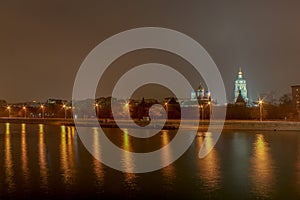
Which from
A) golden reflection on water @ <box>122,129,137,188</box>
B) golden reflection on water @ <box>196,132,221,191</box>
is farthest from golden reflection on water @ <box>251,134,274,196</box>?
golden reflection on water @ <box>122,129,137,188</box>

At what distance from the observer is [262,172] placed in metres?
9.23

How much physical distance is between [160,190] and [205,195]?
844 mm

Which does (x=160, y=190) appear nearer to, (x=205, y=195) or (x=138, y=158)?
(x=205, y=195)

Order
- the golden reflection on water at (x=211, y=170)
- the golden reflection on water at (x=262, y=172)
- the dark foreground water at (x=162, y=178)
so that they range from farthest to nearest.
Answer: the golden reflection on water at (x=211, y=170)
the golden reflection on water at (x=262, y=172)
the dark foreground water at (x=162, y=178)

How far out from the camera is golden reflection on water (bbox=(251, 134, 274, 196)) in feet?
24.5

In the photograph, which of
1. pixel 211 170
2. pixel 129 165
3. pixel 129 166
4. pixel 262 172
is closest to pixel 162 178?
pixel 211 170

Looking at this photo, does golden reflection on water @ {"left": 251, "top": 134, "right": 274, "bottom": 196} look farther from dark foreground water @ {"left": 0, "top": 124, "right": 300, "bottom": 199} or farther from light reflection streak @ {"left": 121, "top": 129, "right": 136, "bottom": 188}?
light reflection streak @ {"left": 121, "top": 129, "right": 136, "bottom": 188}

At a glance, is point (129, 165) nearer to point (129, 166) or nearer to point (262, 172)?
point (129, 166)

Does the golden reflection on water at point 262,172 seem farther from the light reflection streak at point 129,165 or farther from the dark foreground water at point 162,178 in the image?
the light reflection streak at point 129,165

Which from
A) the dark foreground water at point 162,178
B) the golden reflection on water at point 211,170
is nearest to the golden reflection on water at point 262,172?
the dark foreground water at point 162,178

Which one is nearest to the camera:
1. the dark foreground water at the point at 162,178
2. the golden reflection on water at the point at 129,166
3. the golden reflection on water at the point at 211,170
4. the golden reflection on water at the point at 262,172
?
the dark foreground water at the point at 162,178

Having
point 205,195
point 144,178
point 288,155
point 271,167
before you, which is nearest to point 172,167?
point 144,178

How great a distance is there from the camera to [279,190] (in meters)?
7.32

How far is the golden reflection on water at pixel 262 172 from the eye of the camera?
24.5 ft
